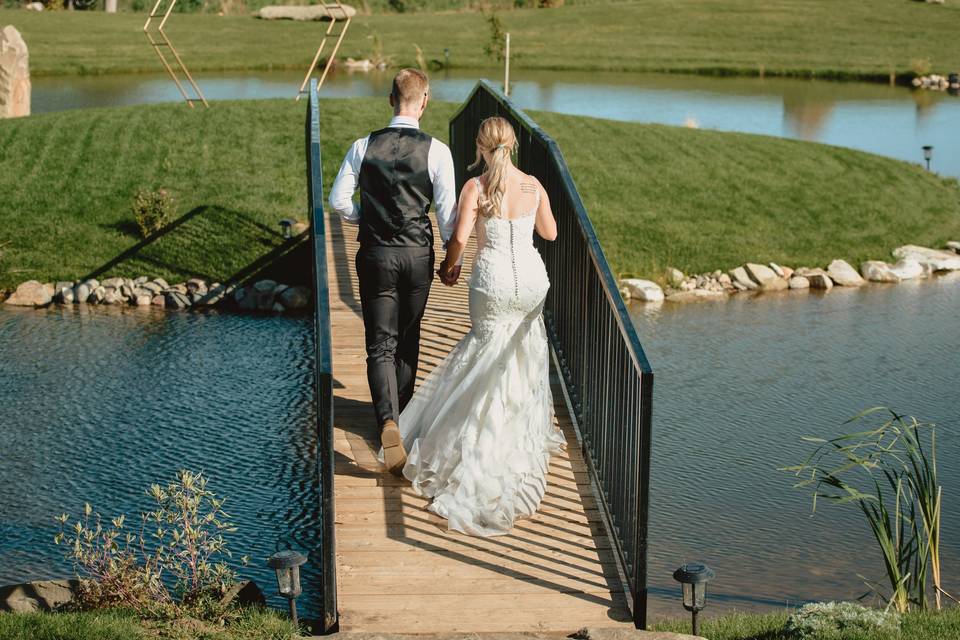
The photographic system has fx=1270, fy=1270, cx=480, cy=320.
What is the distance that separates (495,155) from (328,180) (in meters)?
12.2

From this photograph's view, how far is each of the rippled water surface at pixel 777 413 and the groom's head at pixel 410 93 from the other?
3.43 m

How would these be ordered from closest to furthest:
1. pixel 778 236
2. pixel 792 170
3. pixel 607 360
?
pixel 607 360, pixel 778 236, pixel 792 170

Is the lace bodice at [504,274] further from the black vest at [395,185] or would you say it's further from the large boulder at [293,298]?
the large boulder at [293,298]

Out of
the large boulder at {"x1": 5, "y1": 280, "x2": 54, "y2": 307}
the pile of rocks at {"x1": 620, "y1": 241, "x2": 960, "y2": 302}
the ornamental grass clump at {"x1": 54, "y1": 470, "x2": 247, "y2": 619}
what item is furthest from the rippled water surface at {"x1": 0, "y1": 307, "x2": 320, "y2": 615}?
the pile of rocks at {"x1": 620, "y1": 241, "x2": 960, "y2": 302}

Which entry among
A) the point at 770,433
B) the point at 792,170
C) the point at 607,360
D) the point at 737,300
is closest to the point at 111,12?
the point at 792,170

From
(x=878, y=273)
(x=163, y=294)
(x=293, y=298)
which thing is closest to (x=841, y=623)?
(x=293, y=298)

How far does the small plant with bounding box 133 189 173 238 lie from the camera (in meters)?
16.8

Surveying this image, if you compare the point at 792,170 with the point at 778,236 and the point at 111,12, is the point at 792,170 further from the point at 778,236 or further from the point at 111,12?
the point at 111,12

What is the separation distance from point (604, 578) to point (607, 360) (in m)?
1.14

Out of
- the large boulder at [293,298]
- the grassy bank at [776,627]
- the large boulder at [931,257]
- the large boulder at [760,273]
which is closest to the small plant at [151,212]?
the large boulder at [293,298]

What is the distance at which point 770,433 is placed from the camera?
10.8 m

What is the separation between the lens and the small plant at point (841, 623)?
5855 millimetres

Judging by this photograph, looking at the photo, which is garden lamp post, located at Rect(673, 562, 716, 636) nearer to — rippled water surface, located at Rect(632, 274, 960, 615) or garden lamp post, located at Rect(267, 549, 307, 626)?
garden lamp post, located at Rect(267, 549, 307, 626)

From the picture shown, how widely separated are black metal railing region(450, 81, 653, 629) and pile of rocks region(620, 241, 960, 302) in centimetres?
697
